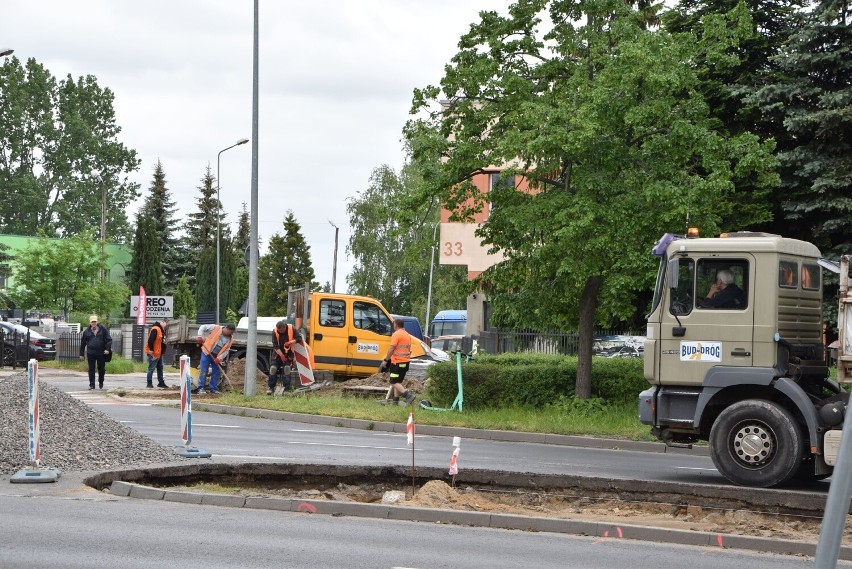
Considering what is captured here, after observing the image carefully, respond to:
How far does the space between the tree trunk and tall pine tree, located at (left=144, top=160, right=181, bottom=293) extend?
232ft

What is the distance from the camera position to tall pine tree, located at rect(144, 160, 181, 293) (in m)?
89.9

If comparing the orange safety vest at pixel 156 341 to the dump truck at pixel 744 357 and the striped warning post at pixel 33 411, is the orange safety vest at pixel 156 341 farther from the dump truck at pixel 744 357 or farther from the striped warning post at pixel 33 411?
the dump truck at pixel 744 357

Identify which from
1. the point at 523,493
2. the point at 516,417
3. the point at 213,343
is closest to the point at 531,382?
the point at 516,417

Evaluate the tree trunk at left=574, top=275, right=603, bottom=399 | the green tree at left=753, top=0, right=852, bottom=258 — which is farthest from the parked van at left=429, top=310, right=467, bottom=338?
the tree trunk at left=574, top=275, right=603, bottom=399

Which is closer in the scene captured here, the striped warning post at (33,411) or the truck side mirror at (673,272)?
the striped warning post at (33,411)

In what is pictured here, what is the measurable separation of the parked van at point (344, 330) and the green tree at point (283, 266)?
65674mm

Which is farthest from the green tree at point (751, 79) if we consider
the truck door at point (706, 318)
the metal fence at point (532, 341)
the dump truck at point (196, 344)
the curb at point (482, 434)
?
the dump truck at point (196, 344)

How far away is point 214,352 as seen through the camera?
89.2ft

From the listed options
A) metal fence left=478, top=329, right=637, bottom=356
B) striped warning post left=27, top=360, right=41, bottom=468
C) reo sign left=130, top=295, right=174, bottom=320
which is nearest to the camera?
striped warning post left=27, top=360, right=41, bottom=468

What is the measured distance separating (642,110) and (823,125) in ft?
14.5

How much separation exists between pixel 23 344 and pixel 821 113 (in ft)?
93.1

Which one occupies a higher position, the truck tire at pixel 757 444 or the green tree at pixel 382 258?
the green tree at pixel 382 258

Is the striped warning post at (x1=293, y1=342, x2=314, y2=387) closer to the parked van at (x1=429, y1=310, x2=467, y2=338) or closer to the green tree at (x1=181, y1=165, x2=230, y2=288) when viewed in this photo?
the parked van at (x1=429, y1=310, x2=467, y2=338)

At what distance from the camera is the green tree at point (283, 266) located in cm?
9475
